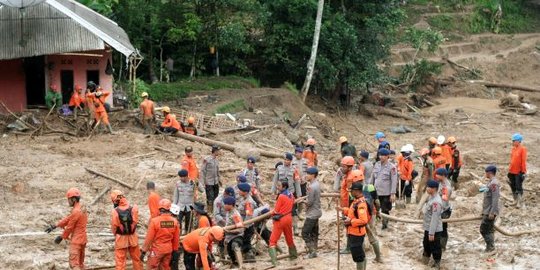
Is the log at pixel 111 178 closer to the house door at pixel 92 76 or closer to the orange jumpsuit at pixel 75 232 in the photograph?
the orange jumpsuit at pixel 75 232

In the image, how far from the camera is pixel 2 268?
14758mm

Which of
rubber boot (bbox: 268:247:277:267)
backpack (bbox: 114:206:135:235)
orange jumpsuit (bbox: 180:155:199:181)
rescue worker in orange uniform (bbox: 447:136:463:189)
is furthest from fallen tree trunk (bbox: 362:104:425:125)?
backpack (bbox: 114:206:135:235)

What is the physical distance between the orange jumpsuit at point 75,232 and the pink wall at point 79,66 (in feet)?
47.8

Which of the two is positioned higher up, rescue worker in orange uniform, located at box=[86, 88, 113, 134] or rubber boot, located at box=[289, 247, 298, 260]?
rescue worker in orange uniform, located at box=[86, 88, 113, 134]

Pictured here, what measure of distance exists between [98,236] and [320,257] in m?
4.55

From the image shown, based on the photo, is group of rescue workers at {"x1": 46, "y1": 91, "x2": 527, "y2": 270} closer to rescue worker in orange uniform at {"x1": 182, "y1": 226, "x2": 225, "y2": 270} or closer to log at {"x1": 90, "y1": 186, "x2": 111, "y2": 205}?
rescue worker in orange uniform at {"x1": 182, "y1": 226, "x2": 225, "y2": 270}

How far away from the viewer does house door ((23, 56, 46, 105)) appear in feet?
91.7

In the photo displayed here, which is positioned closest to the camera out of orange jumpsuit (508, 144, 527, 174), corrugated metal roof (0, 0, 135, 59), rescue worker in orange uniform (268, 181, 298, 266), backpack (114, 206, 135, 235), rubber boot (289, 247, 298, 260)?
backpack (114, 206, 135, 235)

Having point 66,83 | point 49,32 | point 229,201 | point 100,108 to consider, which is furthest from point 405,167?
point 66,83

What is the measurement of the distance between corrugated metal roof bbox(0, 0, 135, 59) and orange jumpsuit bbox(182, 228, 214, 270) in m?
14.2

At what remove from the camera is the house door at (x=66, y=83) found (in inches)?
1113

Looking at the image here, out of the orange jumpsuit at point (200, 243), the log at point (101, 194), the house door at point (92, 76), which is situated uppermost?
the house door at point (92, 76)

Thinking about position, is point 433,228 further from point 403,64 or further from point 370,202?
point 403,64

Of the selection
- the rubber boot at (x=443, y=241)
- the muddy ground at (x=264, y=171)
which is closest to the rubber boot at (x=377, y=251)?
the muddy ground at (x=264, y=171)
